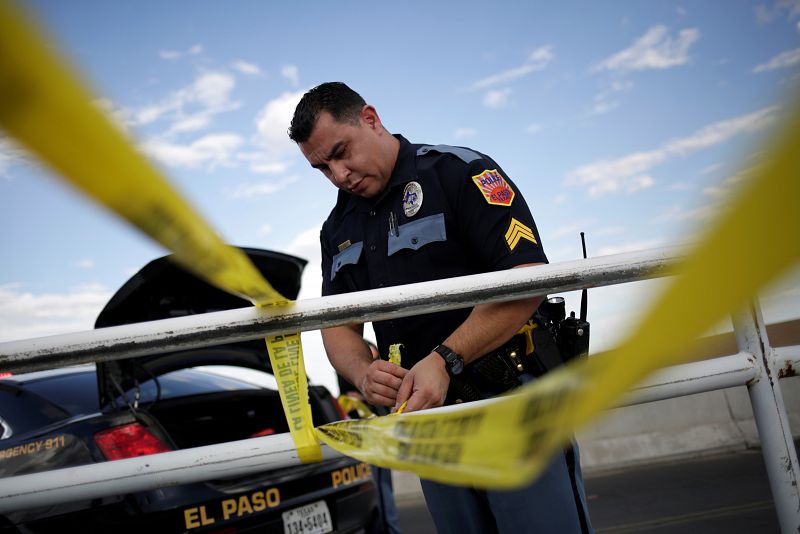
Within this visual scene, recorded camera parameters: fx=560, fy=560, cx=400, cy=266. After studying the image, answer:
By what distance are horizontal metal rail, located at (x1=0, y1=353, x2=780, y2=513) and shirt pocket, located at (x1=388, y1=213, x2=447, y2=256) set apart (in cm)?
66

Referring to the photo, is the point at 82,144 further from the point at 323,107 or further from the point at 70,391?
the point at 70,391

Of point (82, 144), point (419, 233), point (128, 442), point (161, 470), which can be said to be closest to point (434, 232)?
point (419, 233)

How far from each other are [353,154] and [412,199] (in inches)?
10.8

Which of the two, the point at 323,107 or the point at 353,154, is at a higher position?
the point at 323,107

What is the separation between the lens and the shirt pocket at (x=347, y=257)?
196 cm

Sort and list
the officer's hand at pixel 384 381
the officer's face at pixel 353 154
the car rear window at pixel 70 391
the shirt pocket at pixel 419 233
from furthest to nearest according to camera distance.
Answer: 1. the car rear window at pixel 70 391
2. the officer's face at pixel 353 154
3. the shirt pocket at pixel 419 233
4. the officer's hand at pixel 384 381

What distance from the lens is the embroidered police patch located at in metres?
1.66

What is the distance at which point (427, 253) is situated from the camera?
68.6 inches

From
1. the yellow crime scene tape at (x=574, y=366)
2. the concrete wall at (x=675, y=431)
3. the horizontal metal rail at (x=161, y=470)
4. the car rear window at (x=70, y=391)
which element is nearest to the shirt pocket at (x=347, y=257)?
the horizontal metal rail at (x=161, y=470)

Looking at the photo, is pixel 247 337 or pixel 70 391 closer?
pixel 247 337

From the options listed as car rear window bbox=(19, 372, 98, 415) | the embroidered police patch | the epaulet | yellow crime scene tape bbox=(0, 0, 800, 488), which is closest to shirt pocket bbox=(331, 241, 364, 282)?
the epaulet

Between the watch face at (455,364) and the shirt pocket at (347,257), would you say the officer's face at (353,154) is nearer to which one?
the shirt pocket at (347,257)

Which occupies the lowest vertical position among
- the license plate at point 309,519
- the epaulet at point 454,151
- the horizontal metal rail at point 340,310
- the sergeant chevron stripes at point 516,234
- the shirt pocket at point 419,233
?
the license plate at point 309,519

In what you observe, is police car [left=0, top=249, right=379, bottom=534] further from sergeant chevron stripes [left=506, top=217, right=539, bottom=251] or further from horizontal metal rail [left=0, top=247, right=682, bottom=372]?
sergeant chevron stripes [left=506, top=217, right=539, bottom=251]
